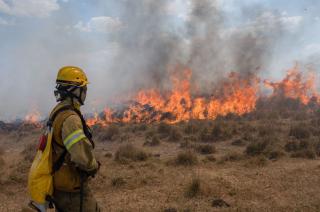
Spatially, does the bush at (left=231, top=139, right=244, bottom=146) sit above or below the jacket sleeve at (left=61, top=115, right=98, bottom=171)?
below

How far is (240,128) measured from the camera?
72.8ft

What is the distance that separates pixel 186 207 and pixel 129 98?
31.9 metres

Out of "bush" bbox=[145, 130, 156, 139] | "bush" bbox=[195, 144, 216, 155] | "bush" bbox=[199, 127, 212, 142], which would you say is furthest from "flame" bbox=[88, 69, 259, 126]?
"bush" bbox=[195, 144, 216, 155]

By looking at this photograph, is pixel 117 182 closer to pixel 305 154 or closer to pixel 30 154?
pixel 30 154

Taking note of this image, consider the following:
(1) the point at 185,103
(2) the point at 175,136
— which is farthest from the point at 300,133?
(1) the point at 185,103

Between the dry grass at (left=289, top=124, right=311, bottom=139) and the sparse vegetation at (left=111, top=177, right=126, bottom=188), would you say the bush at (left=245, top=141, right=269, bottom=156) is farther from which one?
the sparse vegetation at (left=111, top=177, right=126, bottom=188)

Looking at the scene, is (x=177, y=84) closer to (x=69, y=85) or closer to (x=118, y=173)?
(x=118, y=173)

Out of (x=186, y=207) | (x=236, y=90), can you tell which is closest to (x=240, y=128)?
(x=236, y=90)

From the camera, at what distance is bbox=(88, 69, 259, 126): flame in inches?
1209

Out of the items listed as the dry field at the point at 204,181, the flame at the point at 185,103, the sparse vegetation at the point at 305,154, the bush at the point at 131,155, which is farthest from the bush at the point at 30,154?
the flame at the point at 185,103

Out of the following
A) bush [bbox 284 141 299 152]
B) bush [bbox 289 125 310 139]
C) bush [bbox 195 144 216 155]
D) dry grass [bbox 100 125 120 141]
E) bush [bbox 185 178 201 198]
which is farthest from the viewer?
dry grass [bbox 100 125 120 141]

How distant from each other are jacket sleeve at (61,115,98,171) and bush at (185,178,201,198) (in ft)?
17.7

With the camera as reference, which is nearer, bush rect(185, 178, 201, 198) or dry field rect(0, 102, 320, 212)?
dry field rect(0, 102, 320, 212)

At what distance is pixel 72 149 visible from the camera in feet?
11.2
